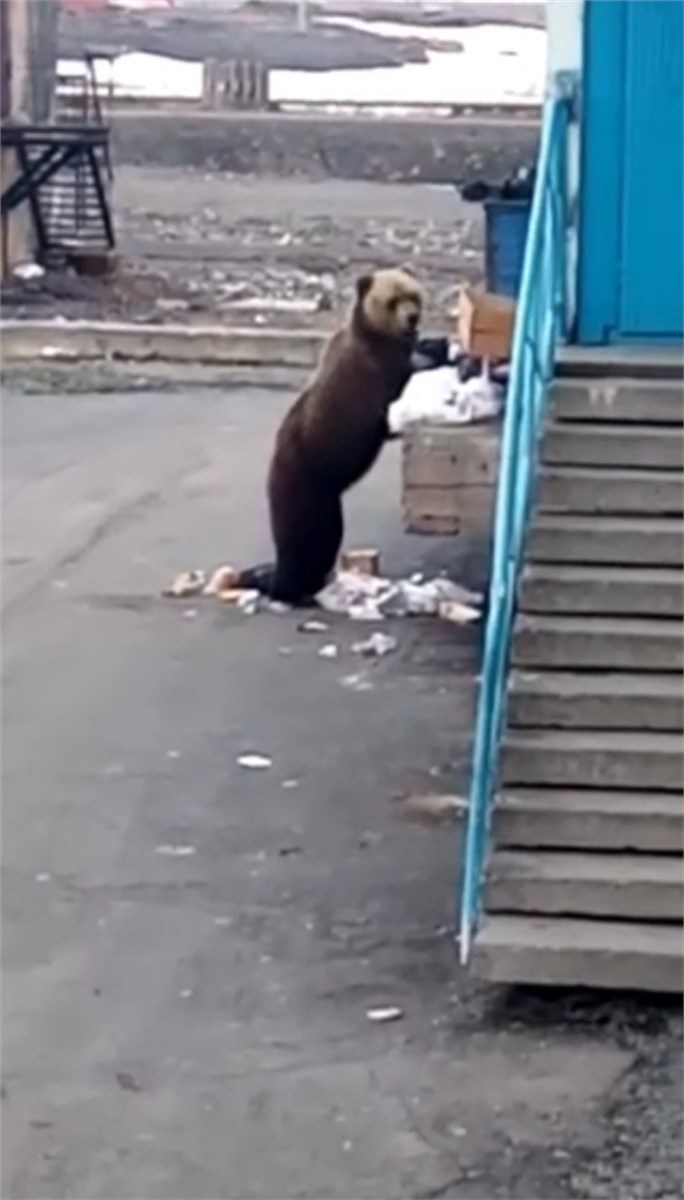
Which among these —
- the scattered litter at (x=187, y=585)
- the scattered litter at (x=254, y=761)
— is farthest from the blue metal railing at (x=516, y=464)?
the scattered litter at (x=187, y=585)

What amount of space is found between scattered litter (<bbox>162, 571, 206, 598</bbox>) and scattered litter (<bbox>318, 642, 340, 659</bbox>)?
1257 millimetres

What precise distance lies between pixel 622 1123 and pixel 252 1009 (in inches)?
47.0

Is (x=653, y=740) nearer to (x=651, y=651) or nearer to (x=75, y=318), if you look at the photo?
(x=651, y=651)

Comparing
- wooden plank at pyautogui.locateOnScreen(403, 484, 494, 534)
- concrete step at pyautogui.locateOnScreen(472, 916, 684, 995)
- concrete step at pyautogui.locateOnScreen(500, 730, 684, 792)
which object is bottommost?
wooden plank at pyautogui.locateOnScreen(403, 484, 494, 534)

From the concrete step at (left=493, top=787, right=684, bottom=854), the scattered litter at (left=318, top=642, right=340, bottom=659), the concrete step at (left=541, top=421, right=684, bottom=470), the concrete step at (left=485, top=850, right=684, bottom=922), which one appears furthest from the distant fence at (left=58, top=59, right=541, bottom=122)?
the concrete step at (left=485, top=850, right=684, bottom=922)

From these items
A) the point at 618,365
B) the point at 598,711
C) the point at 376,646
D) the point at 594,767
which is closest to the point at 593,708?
the point at 598,711

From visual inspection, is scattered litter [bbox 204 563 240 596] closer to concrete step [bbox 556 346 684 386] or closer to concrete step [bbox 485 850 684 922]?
concrete step [bbox 556 346 684 386]

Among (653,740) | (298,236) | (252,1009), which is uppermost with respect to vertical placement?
(653,740)

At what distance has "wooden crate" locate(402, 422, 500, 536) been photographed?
39.5ft

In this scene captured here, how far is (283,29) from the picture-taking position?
5072 centimetres

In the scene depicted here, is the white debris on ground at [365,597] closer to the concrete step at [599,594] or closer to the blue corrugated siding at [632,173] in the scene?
the blue corrugated siding at [632,173]

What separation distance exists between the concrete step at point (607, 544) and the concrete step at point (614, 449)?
12.8 inches

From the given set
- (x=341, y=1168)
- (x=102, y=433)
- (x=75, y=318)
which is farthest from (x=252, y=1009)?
(x=75, y=318)

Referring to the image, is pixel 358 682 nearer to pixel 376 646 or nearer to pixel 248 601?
pixel 376 646
